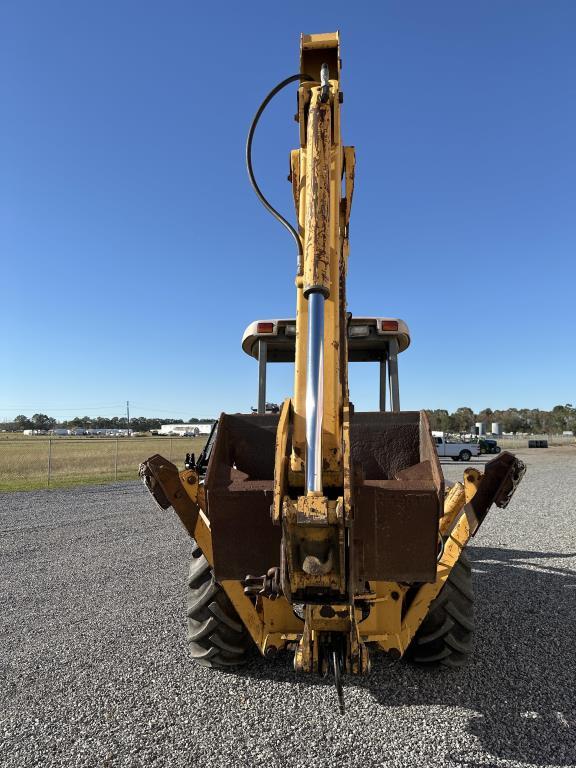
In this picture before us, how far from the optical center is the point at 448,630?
3.48 metres

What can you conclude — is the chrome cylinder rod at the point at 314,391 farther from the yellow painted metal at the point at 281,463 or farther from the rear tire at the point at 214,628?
the rear tire at the point at 214,628

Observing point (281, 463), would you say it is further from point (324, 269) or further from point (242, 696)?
point (242, 696)

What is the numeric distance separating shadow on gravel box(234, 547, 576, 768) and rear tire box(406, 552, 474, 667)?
0.12 m

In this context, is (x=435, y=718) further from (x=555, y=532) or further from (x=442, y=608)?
(x=555, y=532)

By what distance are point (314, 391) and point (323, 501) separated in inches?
17.4

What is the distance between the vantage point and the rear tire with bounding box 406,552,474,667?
3482 mm

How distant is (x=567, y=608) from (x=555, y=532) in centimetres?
468

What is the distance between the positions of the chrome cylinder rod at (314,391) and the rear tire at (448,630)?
1806mm

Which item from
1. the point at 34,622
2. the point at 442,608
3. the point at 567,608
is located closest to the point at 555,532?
the point at 567,608

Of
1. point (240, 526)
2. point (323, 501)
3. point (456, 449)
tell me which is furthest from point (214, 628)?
point (456, 449)

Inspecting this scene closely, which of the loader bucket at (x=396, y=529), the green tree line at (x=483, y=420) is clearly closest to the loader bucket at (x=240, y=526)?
the loader bucket at (x=396, y=529)

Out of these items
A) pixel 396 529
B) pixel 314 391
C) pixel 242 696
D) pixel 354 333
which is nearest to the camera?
pixel 314 391

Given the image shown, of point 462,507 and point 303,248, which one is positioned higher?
point 303,248

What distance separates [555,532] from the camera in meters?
9.36
